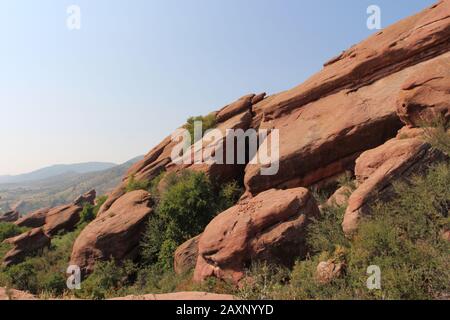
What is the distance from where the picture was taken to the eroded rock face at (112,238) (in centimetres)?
1906

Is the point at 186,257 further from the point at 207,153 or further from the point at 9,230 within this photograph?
the point at 9,230

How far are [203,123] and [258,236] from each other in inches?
679

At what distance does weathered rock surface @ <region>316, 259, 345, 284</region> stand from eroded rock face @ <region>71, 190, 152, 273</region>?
13664 millimetres

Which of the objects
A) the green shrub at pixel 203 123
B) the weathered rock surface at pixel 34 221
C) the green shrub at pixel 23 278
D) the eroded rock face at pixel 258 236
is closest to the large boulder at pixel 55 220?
the weathered rock surface at pixel 34 221

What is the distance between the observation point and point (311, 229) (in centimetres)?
1124

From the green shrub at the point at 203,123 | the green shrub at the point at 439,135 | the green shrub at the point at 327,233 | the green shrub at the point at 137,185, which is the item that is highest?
the green shrub at the point at 203,123

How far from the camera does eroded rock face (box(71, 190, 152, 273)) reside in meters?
19.1

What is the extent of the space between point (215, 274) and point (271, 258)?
2.35m

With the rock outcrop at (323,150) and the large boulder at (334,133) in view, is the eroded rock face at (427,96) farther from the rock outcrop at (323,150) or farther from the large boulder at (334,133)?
the large boulder at (334,133)

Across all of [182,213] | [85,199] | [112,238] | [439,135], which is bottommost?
[85,199]

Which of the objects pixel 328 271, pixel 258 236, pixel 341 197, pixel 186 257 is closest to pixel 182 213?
pixel 186 257

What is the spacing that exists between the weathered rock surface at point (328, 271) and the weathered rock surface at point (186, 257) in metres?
8.50

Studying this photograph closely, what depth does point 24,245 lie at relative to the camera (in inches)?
1120
